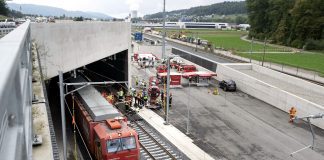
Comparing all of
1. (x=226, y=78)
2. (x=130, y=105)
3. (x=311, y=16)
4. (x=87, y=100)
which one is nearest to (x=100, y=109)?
(x=87, y=100)

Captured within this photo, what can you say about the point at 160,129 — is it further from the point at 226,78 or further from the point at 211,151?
the point at 226,78

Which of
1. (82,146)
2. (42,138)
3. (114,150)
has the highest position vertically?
(42,138)

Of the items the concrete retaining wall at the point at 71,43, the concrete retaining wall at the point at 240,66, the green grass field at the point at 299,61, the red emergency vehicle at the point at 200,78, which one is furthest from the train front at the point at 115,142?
the green grass field at the point at 299,61

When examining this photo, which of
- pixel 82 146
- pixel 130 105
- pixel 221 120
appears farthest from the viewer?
pixel 130 105

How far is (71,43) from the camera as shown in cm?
2123

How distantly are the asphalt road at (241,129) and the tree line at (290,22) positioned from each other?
180ft

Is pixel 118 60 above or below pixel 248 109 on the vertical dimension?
above

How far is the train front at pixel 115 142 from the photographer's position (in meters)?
15.9

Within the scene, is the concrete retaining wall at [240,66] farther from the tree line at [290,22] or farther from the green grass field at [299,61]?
the tree line at [290,22]

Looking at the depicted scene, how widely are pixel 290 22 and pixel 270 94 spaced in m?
63.6

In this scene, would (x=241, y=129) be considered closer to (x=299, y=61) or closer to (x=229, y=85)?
(x=229, y=85)

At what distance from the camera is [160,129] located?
24.0 m

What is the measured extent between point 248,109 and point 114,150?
17.4m

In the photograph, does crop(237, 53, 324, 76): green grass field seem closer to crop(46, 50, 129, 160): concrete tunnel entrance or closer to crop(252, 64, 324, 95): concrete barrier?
crop(252, 64, 324, 95): concrete barrier
